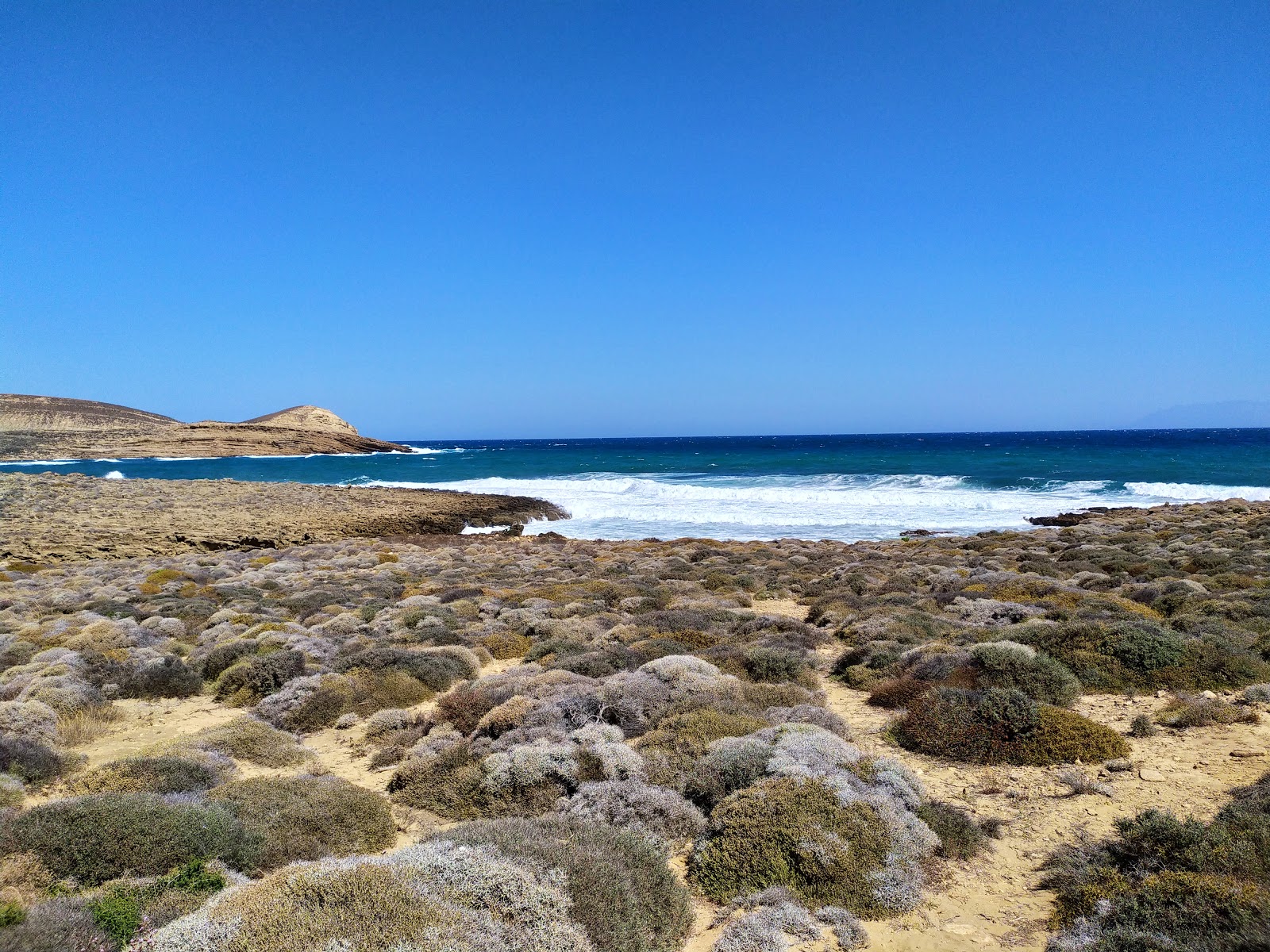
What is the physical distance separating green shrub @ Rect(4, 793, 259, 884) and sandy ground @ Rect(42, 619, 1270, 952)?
1.51 m

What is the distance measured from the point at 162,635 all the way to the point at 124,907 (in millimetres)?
10617

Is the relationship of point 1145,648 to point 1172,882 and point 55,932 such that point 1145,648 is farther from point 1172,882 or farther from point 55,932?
point 55,932

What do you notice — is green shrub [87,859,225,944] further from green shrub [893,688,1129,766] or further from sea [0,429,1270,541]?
sea [0,429,1270,541]

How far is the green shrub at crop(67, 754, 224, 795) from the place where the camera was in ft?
18.9

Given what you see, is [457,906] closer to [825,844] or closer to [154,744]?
[825,844]

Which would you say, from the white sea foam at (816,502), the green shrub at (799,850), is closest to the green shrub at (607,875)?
the green shrub at (799,850)

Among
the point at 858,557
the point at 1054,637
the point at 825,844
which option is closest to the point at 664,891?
the point at 825,844

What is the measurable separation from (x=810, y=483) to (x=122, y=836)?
52882mm

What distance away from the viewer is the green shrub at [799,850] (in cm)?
484

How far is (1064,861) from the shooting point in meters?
4.96

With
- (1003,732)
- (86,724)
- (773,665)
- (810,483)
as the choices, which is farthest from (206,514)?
(810,483)

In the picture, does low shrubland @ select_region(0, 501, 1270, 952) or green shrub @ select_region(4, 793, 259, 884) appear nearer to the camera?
low shrubland @ select_region(0, 501, 1270, 952)

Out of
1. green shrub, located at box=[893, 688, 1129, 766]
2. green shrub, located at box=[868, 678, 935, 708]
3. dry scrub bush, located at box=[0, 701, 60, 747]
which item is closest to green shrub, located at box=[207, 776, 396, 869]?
dry scrub bush, located at box=[0, 701, 60, 747]

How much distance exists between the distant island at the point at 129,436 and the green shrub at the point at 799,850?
119m
